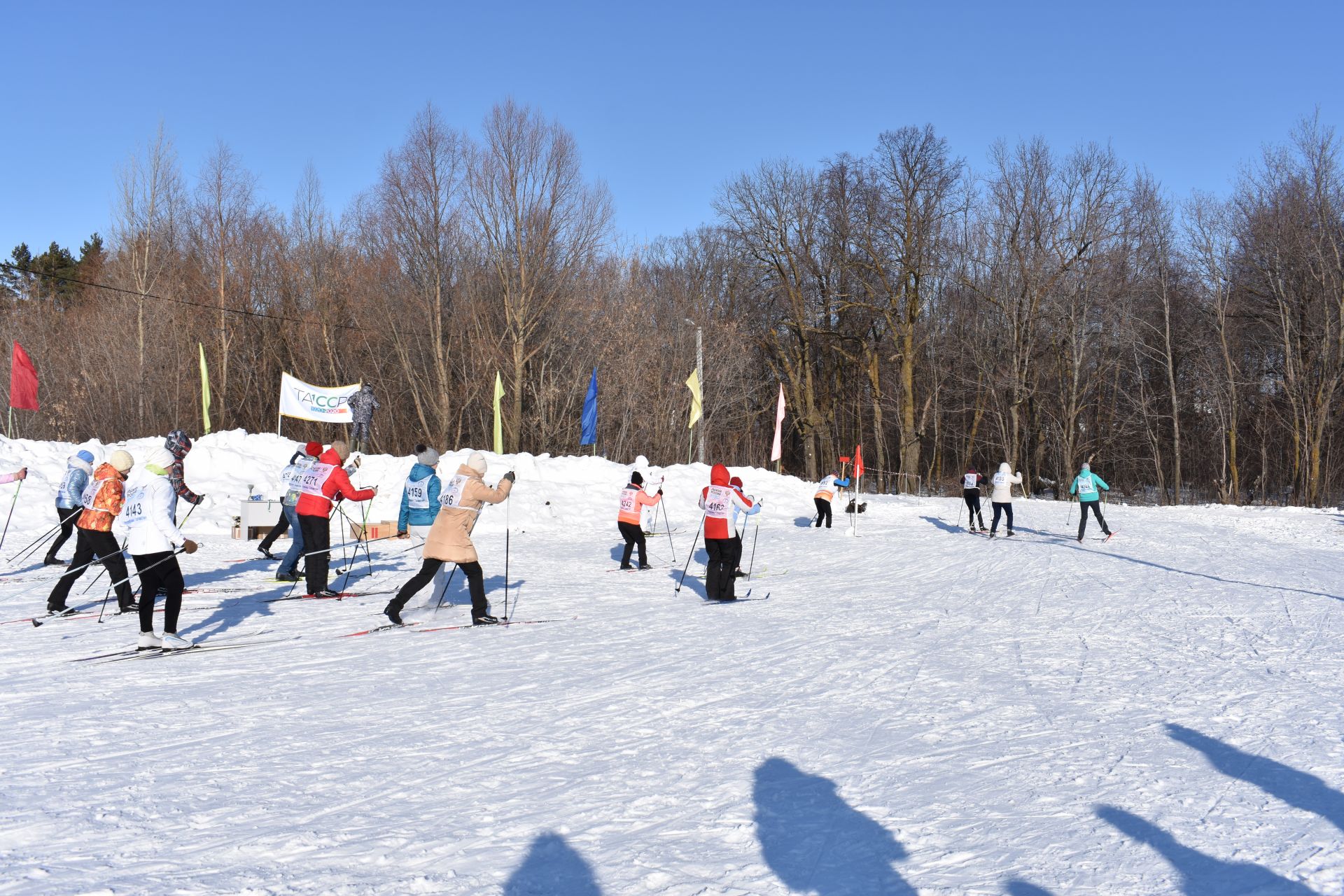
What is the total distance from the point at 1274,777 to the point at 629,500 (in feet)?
34.3

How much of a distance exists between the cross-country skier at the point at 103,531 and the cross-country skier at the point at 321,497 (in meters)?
1.92

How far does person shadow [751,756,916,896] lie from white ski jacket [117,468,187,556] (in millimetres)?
5730

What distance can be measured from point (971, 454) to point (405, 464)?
99.9ft

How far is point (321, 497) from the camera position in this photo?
1111 centimetres

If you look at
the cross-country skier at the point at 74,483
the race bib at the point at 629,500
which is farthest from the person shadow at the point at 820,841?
the cross-country skier at the point at 74,483

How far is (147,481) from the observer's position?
8.12 m

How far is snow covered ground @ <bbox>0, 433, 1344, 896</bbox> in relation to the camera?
3.98 m

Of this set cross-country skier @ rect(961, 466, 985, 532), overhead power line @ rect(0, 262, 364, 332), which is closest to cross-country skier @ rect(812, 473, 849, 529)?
cross-country skier @ rect(961, 466, 985, 532)

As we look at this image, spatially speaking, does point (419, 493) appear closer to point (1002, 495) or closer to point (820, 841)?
point (820, 841)

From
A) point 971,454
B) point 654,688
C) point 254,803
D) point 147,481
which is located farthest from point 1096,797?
point 971,454

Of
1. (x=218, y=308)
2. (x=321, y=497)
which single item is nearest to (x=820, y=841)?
(x=321, y=497)

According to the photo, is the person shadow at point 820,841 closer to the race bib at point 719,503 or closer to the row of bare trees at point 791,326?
the race bib at point 719,503

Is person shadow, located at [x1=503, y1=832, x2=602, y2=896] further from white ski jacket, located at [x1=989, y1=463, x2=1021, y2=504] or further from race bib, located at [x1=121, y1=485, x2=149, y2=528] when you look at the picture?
white ski jacket, located at [x1=989, y1=463, x2=1021, y2=504]

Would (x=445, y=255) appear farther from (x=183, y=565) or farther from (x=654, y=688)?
(x=654, y=688)
